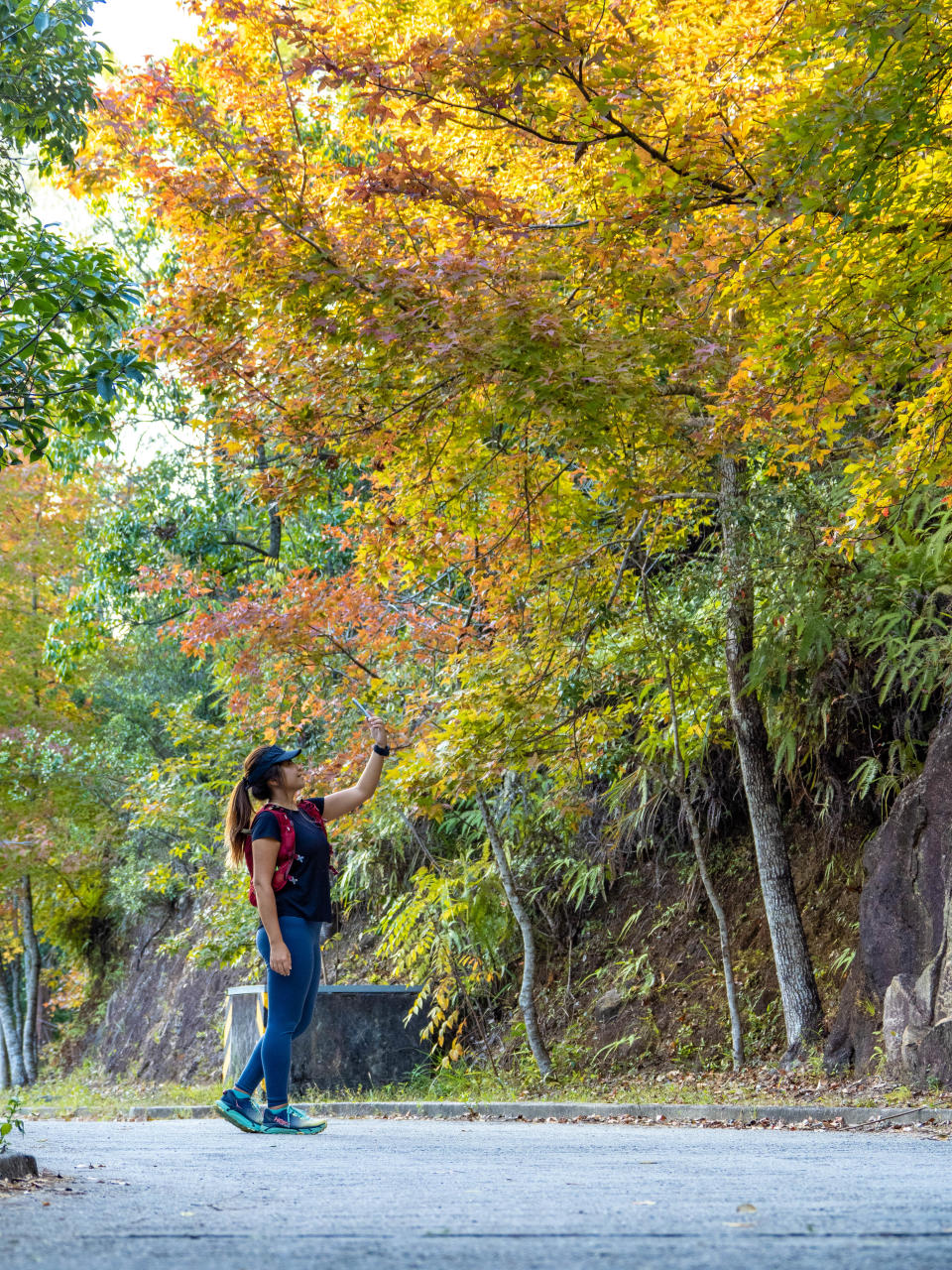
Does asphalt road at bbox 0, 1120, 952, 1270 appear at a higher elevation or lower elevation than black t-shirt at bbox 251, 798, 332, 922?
lower

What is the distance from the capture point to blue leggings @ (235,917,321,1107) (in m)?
6.49

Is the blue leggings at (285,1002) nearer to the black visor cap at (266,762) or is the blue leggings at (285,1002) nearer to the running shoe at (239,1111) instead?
the running shoe at (239,1111)

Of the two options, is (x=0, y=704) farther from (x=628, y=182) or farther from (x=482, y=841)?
(x=628, y=182)

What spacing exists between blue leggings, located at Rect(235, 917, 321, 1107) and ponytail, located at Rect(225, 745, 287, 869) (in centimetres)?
46

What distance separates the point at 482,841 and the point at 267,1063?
9517 mm

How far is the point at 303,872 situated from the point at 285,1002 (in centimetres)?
63

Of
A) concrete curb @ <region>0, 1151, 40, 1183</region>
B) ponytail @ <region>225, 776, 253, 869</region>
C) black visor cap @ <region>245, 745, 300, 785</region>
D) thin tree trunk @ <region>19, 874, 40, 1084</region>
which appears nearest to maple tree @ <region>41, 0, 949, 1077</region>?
black visor cap @ <region>245, 745, 300, 785</region>

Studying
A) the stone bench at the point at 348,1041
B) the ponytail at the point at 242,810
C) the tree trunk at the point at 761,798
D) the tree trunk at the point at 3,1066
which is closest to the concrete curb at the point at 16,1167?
the ponytail at the point at 242,810

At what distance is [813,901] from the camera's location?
12414mm

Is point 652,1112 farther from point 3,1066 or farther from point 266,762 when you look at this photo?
point 3,1066

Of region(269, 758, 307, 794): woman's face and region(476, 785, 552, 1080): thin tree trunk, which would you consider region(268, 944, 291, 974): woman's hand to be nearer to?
region(269, 758, 307, 794): woman's face

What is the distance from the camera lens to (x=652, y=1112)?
30.4 feet

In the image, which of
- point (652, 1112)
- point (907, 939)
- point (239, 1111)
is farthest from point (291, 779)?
point (907, 939)

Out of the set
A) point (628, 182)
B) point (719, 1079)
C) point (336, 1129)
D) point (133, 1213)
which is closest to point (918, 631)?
point (719, 1079)
